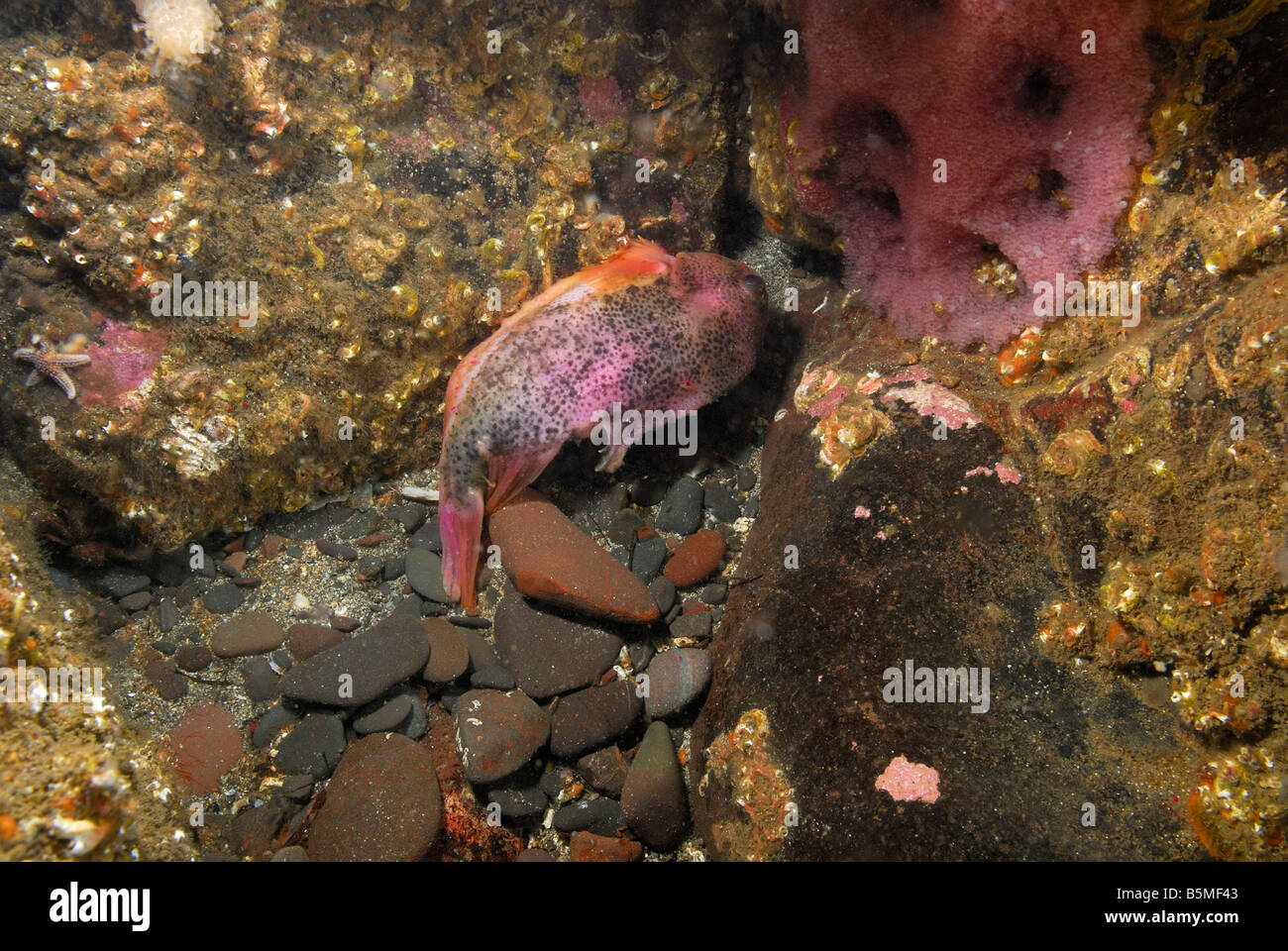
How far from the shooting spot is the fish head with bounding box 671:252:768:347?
394 cm

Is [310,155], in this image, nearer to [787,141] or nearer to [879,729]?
A: [787,141]

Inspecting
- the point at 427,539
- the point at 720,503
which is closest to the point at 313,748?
the point at 427,539

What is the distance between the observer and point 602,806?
349 centimetres

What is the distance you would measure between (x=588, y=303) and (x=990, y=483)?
237 centimetres

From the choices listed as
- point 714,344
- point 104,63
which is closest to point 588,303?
point 714,344

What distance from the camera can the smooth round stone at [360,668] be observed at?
3.50 metres

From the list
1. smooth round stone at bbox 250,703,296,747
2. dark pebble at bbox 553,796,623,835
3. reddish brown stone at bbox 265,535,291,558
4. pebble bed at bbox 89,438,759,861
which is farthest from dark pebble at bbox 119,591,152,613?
dark pebble at bbox 553,796,623,835

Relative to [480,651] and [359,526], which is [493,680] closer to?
[480,651]

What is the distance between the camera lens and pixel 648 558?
4.12m

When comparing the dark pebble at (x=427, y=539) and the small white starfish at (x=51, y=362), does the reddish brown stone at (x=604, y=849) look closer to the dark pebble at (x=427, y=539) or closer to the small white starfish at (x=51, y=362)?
the dark pebble at (x=427, y=539)

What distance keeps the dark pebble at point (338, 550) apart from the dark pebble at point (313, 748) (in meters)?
1.01

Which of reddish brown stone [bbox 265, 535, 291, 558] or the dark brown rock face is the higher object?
reddish brown stone [bbox 265, 535, 291, 558]

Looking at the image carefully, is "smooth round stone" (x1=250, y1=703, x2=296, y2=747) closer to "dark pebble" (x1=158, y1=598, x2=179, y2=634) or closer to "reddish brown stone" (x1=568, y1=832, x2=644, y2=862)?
"dark pebble" (x1=158, y1=598, x2=179, y2=634)

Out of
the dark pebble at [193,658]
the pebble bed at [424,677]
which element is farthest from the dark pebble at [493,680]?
the dark pebble at [193,658]
